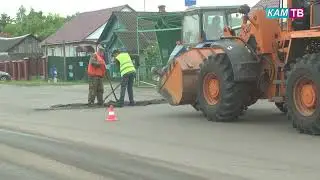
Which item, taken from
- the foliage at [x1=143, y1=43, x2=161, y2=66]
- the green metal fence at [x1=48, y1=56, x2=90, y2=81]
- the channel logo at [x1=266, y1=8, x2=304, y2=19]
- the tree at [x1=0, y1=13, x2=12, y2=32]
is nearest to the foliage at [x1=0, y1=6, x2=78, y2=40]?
the tree at [x1=0, y1=13, x2=12, y2=32]

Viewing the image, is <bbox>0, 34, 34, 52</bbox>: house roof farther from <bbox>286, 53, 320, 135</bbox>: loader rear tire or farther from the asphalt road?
<bbox>286, 53, 320, 135</bbox>: loader rear tire

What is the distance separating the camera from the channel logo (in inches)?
475

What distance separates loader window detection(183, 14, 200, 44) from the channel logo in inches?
380

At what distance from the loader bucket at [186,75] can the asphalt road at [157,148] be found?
1.59ft

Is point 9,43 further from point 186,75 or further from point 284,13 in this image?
point 284,13

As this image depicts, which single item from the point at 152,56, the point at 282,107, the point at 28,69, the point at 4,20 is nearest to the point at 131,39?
the point at 152,56

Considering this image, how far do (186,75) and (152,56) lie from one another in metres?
16.2

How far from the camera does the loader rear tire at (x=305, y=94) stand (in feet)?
35.6

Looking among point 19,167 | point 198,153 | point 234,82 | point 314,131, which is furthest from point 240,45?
point 19,167

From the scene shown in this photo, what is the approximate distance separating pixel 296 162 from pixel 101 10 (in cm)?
5928

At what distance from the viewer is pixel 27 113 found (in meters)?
17.1

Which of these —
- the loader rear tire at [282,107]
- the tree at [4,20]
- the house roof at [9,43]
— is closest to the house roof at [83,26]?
the house roof at [9,43]

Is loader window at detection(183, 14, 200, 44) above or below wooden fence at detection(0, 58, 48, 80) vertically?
above

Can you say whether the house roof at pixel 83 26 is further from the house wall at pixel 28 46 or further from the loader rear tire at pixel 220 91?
the loader rear tire at pixel 220 91
